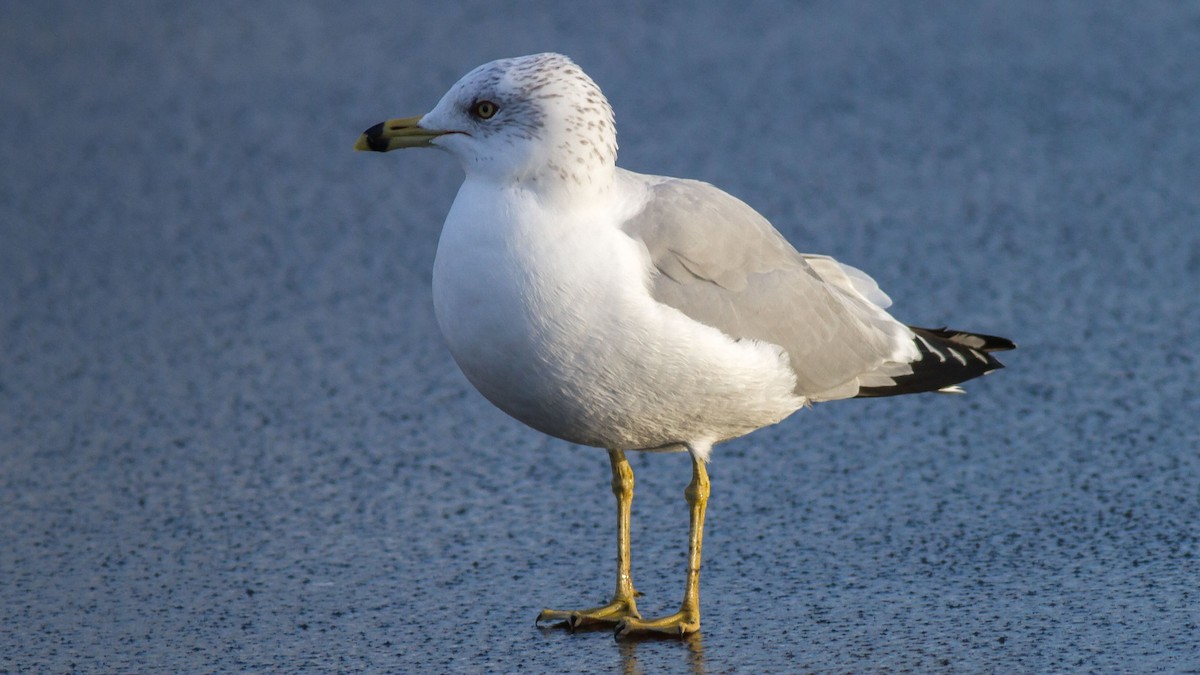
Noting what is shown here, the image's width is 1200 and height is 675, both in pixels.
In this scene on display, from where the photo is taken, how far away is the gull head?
14.6 feet


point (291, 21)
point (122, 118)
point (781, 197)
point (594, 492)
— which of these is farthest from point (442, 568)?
point (291, 21)

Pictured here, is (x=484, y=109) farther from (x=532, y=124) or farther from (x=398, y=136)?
(x=398, y=136)

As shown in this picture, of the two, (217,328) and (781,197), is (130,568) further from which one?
(781,197)

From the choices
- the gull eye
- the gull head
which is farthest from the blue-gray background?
the gull eye

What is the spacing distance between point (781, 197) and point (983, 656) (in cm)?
450

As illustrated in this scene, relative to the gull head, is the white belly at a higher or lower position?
lower

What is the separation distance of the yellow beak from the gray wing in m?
0.62

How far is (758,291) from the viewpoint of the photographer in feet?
15.7

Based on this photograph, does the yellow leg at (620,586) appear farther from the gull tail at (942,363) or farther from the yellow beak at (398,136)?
the yellow beak at (398,136)

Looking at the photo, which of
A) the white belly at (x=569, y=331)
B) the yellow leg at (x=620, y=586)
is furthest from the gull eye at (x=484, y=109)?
the yellow leg at (x=620, y=586)

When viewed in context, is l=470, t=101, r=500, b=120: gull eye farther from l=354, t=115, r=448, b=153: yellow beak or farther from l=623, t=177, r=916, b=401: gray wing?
l=623, t=177, r=916, b=401: gray wing

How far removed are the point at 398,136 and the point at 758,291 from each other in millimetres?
1081

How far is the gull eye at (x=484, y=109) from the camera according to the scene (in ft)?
14.8

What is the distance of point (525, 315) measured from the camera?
426 cm
